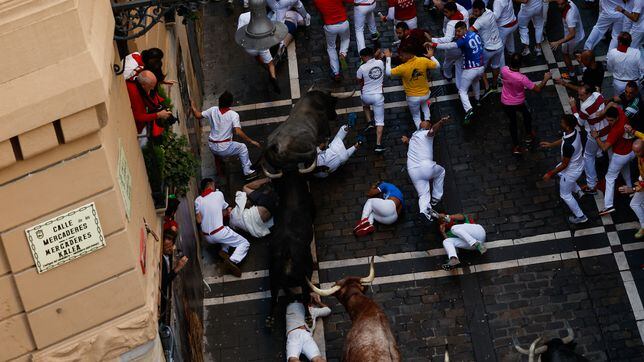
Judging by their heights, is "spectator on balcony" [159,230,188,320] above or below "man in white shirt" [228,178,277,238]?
above

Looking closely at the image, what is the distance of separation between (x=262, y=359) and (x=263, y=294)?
1281 millimetres

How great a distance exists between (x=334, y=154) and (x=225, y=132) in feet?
6.39

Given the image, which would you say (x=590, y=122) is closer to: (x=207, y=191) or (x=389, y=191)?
(x=389, y=191)

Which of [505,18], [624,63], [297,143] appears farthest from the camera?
[505,18]

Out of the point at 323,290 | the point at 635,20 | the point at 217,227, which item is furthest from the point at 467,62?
the point at 323,290

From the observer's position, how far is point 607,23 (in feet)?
66.6

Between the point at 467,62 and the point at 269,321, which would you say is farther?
the point at 467,62

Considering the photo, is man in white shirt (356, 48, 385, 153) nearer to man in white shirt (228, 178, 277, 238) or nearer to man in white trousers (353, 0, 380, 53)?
man in white trousers (353, 0, 380, 53)

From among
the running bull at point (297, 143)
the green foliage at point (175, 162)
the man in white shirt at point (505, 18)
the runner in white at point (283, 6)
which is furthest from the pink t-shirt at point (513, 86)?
the green foliage at point (175, 162)

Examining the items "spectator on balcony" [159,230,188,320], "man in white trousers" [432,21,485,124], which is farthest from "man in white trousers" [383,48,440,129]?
"spectator on balcony" [159,230,188,320]

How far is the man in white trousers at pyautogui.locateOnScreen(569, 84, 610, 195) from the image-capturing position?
58.0 ft

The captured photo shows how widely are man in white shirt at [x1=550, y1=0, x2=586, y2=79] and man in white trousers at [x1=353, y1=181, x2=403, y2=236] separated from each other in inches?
179

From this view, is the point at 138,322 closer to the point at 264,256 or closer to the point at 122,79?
the point at 122,79

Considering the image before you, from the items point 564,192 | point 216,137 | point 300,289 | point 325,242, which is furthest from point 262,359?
point 564,192
